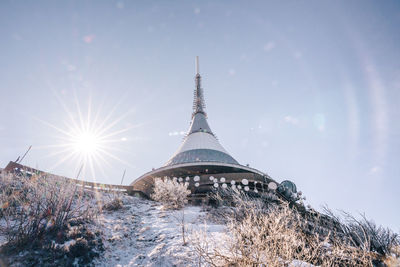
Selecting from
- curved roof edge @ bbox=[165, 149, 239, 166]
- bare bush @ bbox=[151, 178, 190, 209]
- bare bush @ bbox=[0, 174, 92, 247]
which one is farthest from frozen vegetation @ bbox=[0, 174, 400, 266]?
curved roof edge @ bbox=[165, 149, 239, 166]

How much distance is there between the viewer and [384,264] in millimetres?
5363

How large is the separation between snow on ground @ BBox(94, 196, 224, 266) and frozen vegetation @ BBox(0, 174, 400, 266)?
3 centimetres

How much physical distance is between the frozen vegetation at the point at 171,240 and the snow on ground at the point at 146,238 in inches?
1.3

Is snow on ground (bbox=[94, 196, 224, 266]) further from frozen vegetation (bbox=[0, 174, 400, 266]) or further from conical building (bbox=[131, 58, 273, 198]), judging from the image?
conical building (bbox=[131, 58, 273, 198])

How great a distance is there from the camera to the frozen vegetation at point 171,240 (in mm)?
4164

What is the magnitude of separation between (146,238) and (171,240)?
1260 mm

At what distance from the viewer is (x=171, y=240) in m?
7.06

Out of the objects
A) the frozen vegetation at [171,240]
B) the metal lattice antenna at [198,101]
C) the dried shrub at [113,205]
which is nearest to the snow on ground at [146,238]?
the frozen vegetation at [171,240]

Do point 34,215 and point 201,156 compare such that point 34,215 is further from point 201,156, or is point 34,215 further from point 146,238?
point 201,156

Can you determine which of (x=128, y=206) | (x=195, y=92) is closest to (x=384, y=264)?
(x=128, y=206)

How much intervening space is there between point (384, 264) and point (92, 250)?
9.41 meters

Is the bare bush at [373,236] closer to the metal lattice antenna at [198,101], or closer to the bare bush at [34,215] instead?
the bare bush at [34,215]

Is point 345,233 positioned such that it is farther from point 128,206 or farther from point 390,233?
point 128,206

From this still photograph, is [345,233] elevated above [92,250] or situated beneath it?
elevated above
